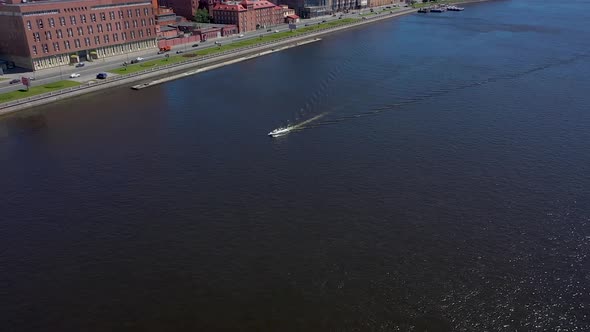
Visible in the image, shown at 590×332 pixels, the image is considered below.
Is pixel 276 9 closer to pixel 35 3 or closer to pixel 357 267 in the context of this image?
pixel 35 3

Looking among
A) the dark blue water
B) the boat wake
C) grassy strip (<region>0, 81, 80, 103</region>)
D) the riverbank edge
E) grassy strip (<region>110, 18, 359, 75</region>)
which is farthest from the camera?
grassy strip (<region>110, 18, 359, 75</region>)

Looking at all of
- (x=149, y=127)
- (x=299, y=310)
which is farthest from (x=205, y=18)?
(x=299, y=310)

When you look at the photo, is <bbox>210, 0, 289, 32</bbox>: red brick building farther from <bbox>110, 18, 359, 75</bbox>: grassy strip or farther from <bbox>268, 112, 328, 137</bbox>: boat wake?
<bbox>268, 112, 328, 137</bbox>: boat wake

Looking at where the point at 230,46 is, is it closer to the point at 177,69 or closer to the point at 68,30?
the point at 177,69

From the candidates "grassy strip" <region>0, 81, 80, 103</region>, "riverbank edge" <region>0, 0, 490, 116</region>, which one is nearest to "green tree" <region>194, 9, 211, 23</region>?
"riverbank edge" <region>0, 0, 490, 116</region>

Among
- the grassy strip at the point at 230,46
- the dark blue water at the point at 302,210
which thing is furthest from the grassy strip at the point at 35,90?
the grassy strip at the point at 230,46

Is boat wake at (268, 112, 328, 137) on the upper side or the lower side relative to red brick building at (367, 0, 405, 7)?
lower

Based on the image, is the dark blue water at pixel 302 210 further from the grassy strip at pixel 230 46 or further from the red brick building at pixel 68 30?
the red brick building at pixel 68 30
